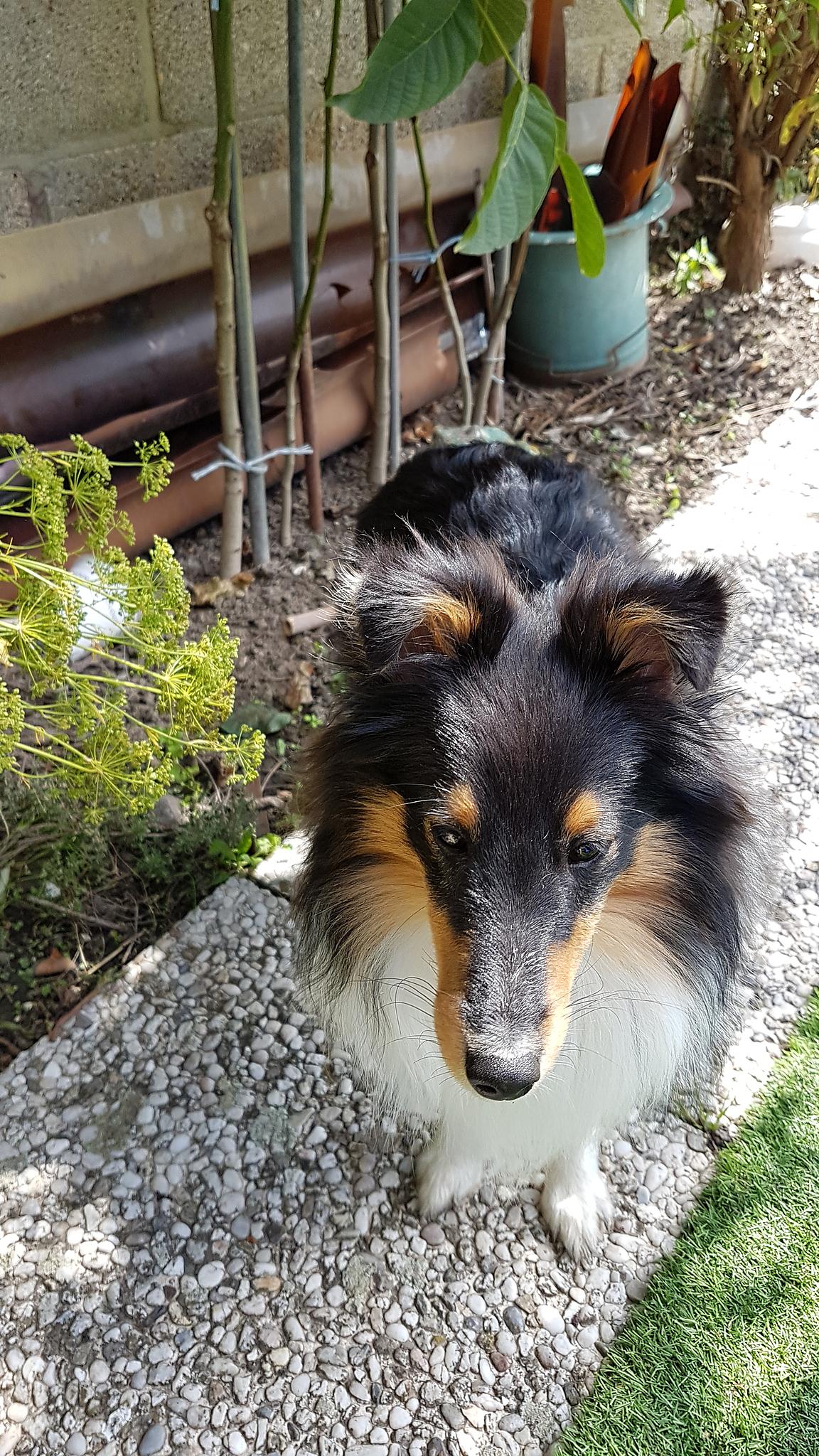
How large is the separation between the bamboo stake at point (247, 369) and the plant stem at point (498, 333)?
1.00m

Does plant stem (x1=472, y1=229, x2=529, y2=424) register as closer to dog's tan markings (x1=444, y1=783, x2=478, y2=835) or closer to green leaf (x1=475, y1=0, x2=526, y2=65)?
green leaf (x1=475, y1=0, x2=526, y2=65)

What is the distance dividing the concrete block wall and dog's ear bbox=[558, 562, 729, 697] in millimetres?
2274

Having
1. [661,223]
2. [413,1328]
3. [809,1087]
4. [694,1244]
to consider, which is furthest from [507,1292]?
[661,223]

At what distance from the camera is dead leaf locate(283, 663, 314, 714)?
3.22 m

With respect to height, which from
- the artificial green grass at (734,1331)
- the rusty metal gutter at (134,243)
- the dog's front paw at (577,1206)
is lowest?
the artificial green grass at (734,1331)

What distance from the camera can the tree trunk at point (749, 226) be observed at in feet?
18.0

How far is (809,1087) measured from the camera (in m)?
2.40

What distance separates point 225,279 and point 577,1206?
255 centimetres

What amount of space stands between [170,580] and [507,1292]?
1566mm

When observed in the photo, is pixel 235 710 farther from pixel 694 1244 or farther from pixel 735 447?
pixel 735 447

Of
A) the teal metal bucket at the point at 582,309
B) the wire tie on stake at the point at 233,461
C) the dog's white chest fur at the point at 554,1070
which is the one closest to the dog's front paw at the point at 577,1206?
the dog's white chest fur at the point at 554,1070

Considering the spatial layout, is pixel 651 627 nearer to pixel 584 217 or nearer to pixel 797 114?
pixel 584 217

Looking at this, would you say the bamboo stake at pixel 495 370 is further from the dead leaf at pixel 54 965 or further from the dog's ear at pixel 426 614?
the dead leaf at pixel 54 965

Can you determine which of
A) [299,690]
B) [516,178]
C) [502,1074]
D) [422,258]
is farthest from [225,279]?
[502,1074]
